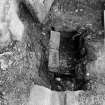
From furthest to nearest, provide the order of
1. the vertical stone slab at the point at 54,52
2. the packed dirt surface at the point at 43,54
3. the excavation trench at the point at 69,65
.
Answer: the vertical stone slab at the point at 54,52
the excavation trench at the point at 69,65
the packed dirt surface at the point at 43,54

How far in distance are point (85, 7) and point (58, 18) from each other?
2.15 feet

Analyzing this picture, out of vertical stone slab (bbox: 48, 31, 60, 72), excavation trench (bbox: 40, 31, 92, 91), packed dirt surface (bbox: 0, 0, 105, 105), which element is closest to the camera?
packed dirt surface (bbox: 0, 0, 105, 105)

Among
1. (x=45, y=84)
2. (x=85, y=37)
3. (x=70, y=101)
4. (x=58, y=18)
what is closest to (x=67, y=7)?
(x=58, y=18)

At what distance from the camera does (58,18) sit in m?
4.25

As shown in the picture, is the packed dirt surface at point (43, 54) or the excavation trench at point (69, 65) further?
the excavation trench at point (69, 65)

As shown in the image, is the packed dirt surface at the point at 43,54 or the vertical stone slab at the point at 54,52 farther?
the vertical stone slab at the point at 54,52

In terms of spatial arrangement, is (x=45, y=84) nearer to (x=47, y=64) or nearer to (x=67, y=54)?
(x=47, y=64)

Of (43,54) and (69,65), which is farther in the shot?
(69,65)

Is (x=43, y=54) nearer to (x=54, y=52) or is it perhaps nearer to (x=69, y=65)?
(x=54, y=52)

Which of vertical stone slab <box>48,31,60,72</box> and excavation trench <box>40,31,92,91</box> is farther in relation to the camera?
vertical stone slab <box>48,31,60,72</box>

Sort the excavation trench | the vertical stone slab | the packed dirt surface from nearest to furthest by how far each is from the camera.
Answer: the packed dirt surface < the excavation trench < the vertical stone slab

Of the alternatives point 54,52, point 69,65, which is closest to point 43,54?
point 54,52

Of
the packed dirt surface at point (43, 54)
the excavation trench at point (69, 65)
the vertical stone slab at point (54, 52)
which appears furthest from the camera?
the vertical stone slab at point (54, 52)

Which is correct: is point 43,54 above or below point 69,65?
above
